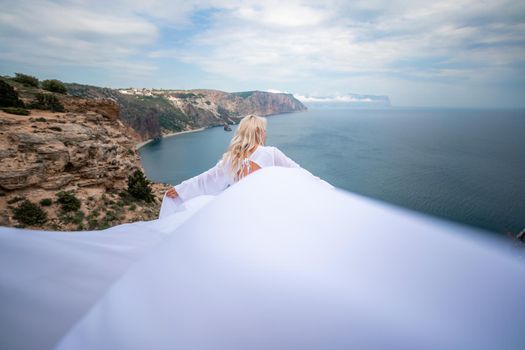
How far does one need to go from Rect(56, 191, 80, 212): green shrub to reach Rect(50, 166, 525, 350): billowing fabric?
61.2 ft

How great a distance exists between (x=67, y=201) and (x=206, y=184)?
1783 centimetres

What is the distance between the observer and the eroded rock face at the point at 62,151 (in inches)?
582

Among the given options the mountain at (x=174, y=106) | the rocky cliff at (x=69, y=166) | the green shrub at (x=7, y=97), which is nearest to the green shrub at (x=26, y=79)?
the rocky cliff at (x=69, y=166)

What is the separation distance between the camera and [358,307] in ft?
2.24

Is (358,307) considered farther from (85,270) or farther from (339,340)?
(85,270)

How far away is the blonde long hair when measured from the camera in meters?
2.33

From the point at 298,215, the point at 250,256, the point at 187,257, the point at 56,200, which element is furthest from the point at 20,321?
the point at 56,200

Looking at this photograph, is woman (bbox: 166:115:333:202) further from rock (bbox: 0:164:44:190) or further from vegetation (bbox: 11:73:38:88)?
vegetation (bbox: 11:73:38:88)

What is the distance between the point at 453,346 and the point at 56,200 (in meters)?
20.1

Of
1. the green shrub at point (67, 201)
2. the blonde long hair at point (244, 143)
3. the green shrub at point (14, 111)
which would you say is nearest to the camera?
the blonde long hair at point (244, 143)

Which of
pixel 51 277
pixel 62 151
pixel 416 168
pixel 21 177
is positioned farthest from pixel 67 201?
pixel 416 168

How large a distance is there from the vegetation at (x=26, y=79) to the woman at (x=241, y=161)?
34722 mm

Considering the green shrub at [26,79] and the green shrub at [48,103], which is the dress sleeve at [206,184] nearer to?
the green shrub at [48,103]

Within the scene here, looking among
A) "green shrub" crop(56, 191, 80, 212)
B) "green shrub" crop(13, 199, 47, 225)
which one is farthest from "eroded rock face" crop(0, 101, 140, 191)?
"green shrub" crop(13, 199, 47, 225)
